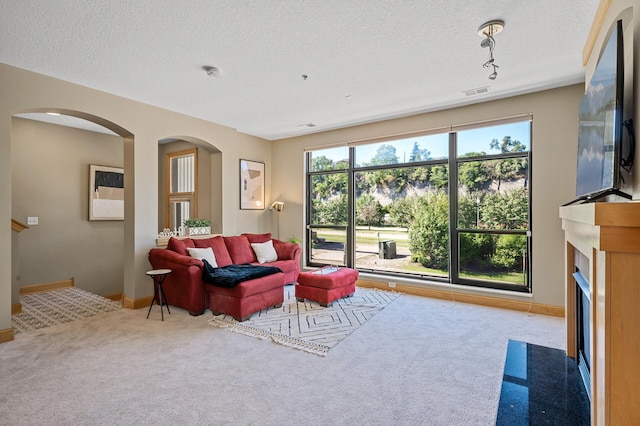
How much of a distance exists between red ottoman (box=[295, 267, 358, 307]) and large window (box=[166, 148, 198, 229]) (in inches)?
121

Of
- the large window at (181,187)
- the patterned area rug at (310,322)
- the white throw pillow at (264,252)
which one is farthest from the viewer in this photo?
the large window at (181,187)

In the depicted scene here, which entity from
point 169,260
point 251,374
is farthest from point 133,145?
point 251,374

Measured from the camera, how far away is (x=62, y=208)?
17.6ft

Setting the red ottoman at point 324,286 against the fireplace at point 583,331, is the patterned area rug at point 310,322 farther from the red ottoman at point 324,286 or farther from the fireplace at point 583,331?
the fireplace at point 583,331

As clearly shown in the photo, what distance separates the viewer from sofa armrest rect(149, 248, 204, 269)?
3.98 meters

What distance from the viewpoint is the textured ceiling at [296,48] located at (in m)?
2.36

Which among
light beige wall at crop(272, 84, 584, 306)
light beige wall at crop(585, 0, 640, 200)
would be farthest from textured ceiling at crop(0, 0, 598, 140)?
light beige wall at crop(585, 0, 640, 200)

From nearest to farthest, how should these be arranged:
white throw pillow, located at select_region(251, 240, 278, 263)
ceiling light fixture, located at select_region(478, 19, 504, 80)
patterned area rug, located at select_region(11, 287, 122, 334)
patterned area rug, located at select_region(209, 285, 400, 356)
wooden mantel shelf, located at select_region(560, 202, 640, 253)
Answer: wooden mantel shelf, located at select_region(560, 202, 640, 253) < ceiling light fixture, located at select_region(478, 19, 504, 80) < patterned area rug, located at select_region(209, 285, 400, 356) < patterned area rug, located at select_region(11, 287, 122, 334) < white throw pillow, located at select_region(251, 240, 278, 263)

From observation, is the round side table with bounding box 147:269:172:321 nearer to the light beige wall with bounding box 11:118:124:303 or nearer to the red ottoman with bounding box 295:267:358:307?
the red ottoman with bounding box 295:267:358:307

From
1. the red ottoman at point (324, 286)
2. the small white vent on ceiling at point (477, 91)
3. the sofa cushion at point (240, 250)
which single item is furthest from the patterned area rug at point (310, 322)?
the small white vent on ceiling at point (477, 91)

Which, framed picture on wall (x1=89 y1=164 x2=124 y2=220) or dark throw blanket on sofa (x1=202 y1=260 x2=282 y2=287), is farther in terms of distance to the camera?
framed picture on wall (x1=89 y1=164 x2=124 y2=220)

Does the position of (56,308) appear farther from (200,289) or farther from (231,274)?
(231,274)

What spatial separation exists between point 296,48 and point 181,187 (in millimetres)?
4722

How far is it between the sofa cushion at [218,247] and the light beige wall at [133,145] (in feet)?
2.03
